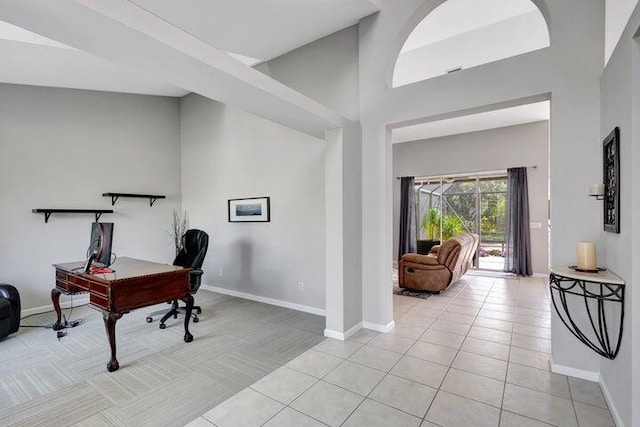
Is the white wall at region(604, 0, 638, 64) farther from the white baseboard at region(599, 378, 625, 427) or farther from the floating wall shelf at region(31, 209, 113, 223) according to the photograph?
the floating wall shelf at region(31, 209, 113, 223)

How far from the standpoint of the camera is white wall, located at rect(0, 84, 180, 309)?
4148 mm

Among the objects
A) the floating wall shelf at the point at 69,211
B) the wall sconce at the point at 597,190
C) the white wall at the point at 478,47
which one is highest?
the white wall at the point at 478,47

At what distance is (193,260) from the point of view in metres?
4.05

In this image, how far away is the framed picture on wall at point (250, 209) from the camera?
15.2 ft

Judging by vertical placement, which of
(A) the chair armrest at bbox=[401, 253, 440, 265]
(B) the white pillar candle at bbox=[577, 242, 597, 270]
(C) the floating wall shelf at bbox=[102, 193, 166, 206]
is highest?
(C) the floating wall shelf at bbox=[102, 193, 166, 206]

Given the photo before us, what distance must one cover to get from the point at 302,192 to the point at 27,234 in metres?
3.88

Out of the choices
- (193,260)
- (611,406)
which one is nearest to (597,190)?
(611,406)

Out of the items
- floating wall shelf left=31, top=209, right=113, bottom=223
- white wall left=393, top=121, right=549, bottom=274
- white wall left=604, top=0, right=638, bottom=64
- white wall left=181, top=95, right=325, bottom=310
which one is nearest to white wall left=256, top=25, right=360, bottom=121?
white wall left=181, top=95, right=325, bottom=310

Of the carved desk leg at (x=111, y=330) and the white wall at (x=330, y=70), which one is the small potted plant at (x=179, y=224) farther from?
the white wall at (x=330, y=70)

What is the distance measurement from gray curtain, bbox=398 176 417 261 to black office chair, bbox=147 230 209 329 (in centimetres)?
524

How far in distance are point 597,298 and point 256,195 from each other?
4.03m

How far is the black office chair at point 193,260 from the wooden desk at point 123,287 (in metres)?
0.52

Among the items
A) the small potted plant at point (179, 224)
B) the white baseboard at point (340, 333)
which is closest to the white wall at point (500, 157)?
the white baseboard at point (340, 333)

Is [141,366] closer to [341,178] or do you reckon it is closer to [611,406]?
[341,178]
